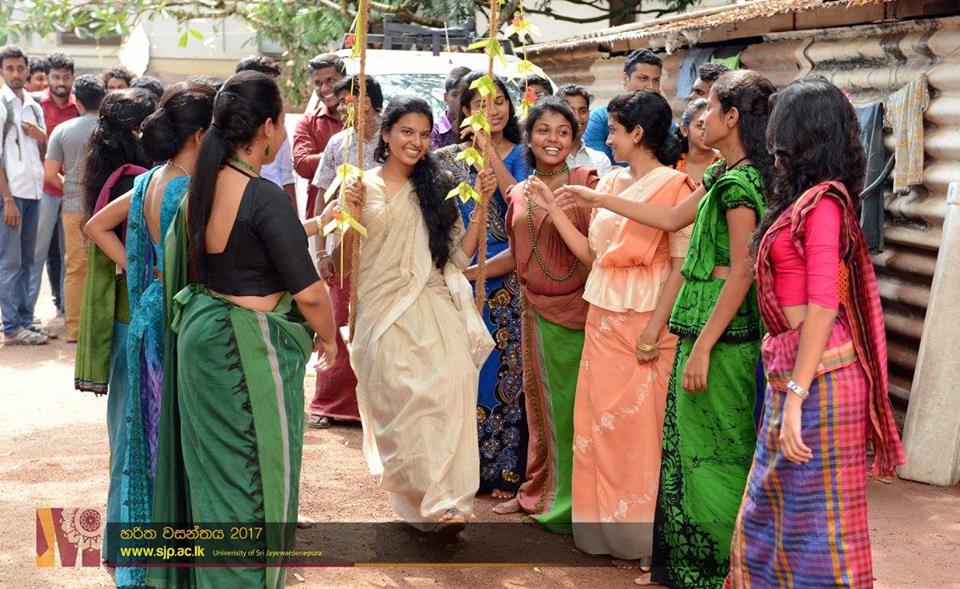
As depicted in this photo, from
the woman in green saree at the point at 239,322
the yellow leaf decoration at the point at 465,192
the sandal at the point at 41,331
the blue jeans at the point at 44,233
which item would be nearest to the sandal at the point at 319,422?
the yellow leaf decoration at the point at 465,192

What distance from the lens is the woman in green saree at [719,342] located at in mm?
4242

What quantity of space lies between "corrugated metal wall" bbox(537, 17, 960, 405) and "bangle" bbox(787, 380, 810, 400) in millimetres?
3030

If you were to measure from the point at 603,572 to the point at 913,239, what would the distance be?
309cm

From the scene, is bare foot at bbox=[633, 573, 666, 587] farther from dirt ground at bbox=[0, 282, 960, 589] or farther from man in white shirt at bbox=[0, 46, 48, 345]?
man in white shirt at bbox=[0, 46, 48, 345]

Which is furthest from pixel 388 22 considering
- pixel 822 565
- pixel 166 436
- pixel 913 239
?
pixel 822 565

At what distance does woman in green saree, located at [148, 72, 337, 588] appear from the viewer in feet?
12.8

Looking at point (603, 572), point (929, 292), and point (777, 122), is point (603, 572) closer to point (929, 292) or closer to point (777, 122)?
point (777, 122)

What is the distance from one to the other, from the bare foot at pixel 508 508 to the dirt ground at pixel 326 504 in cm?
5

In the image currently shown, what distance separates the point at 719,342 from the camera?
4363mm

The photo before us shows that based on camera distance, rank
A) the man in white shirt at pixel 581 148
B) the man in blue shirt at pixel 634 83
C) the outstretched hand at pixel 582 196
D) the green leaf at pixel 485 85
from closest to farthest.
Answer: the outstretched hand at pixel 582 196 < the green leaf at pixel 485 85 < the man in white shirt at pixel 581 148 < the man in blue shirt at pixel 634 83

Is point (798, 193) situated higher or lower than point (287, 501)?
higher

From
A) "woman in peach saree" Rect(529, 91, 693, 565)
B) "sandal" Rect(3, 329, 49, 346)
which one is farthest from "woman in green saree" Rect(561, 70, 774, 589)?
"sandal" Rect(3, 329, 49, 346)

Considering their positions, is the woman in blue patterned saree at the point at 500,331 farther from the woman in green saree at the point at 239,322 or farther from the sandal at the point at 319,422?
the woman in green saree at the point at 239,322

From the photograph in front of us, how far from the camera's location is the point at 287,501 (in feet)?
13.3
